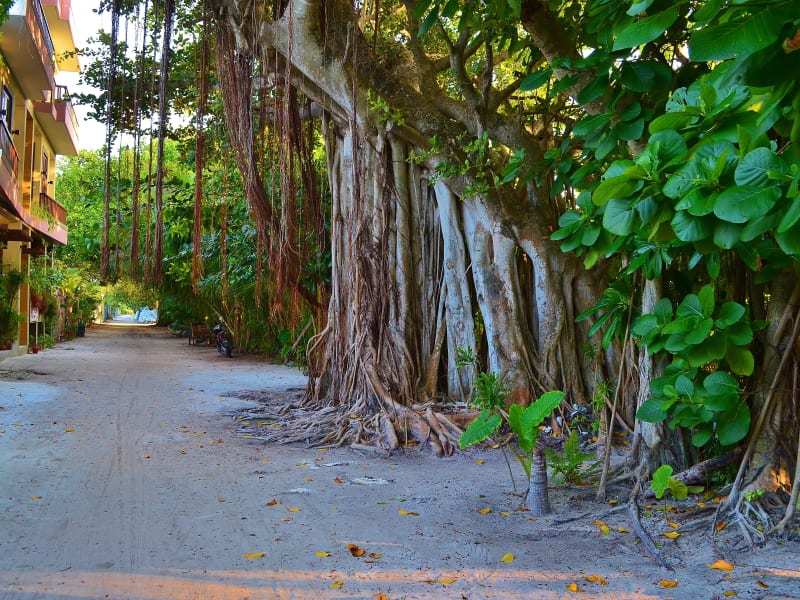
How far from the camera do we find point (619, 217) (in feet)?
10.8

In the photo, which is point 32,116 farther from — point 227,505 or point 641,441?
point 641,441

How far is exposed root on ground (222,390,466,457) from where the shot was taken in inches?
260

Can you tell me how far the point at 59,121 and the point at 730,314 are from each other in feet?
58.4

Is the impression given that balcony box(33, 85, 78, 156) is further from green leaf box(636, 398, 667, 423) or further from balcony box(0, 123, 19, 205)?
green leaf box(636, 398, 667, 423)

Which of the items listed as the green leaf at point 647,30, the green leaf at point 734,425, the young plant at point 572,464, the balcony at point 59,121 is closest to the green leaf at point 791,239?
the green leaf at point 647,30

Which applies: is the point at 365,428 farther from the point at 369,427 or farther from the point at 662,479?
the point at 662,479

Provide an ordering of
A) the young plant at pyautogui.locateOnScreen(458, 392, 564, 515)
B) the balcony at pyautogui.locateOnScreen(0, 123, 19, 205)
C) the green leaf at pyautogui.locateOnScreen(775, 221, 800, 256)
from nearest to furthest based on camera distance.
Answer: the green leaf at pyautogui.locateOnScreen(775, 221, 800, 256) < the young plant at pyautogui.locateOnScreen(458, 392, 564, 515) < the balcony at pyautogui.locateOnScreen(0, 123, 19, 205)

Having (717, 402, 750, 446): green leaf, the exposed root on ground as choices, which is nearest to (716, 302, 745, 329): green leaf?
(717, 402, 750, 446): green leaf

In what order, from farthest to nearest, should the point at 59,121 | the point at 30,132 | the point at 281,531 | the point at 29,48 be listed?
1. the point at 59,121
2. the point at 30,132
3. the point at 29,48
4. the point at 281,531

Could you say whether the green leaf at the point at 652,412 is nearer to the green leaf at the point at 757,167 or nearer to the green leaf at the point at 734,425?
the green leaf at the point at 734,425

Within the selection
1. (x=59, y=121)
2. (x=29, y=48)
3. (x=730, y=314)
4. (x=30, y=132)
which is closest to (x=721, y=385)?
(x=730, y=314)

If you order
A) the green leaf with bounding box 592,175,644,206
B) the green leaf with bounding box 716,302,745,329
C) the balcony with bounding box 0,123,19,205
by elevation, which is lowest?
the green leaf with bounding box 716,302,745,329

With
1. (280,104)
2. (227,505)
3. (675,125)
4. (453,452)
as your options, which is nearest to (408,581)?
(227,505)

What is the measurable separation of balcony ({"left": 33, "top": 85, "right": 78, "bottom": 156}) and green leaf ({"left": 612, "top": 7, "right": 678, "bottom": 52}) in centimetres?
1542
